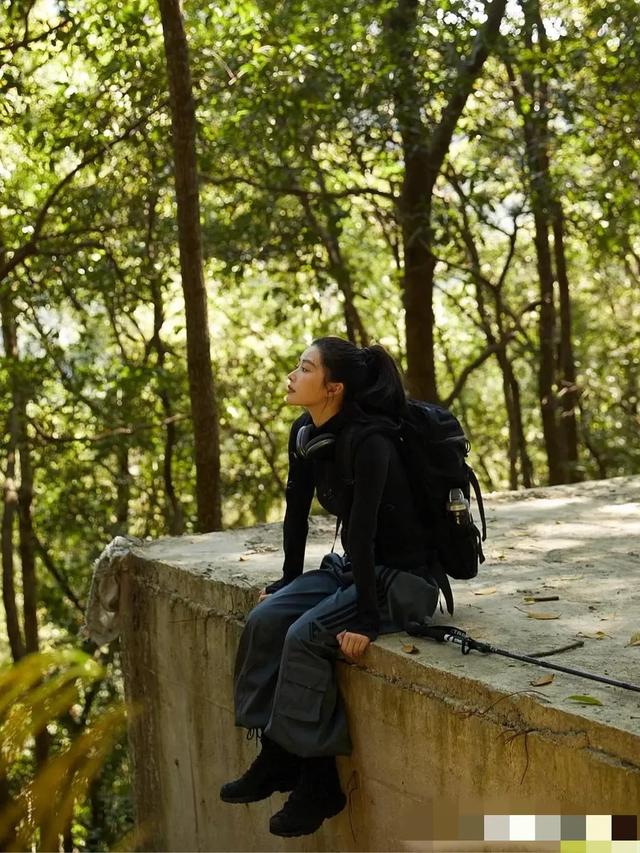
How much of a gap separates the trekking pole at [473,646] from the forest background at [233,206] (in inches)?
119

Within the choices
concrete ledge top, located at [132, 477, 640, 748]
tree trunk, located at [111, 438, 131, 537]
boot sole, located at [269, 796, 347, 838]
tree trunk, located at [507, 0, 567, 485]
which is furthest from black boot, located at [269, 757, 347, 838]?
tree trunk, located at [111, 438, 131, 537]

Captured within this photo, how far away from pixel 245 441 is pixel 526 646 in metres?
13.4

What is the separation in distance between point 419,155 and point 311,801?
26.3 feet

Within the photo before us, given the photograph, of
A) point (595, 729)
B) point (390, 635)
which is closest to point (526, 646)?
point (390, 635)

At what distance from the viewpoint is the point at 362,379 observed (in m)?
4.34

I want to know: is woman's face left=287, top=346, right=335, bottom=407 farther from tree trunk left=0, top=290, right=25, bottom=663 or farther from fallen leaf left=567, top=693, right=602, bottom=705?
tree trunk left=0, top=290, right=25, bottom=663

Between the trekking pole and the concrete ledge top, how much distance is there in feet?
0.11

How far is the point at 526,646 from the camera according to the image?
402 cm

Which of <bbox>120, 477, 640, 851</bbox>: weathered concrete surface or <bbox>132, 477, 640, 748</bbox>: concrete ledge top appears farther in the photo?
<bbox>132, 477, 640, 748</bbox>: concrete ledge top

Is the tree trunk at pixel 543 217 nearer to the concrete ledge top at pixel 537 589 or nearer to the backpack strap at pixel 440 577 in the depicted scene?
the concrete ledge top at pixel 537 589

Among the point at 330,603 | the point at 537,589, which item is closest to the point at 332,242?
the point at 537,589

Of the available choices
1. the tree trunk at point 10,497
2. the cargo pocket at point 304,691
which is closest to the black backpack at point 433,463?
the cargo pocket at point 304,691

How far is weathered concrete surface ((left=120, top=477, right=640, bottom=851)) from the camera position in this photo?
331 cm

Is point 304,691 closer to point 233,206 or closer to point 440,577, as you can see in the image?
point 440,577
